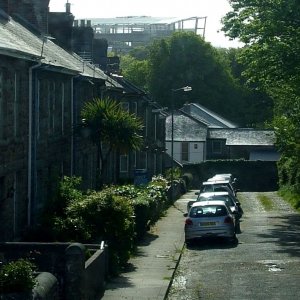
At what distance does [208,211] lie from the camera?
30859 mm

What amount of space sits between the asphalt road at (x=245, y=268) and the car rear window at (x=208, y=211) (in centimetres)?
105

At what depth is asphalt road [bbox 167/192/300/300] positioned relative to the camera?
20.3 m

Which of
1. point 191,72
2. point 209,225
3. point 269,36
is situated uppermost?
point 191,72

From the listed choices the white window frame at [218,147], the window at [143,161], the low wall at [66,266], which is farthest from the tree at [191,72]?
the low wall at [66,266]

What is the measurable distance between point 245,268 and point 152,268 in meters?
2.54

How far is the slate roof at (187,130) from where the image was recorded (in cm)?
8500

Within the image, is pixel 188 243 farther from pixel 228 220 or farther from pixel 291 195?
pixel 291 195

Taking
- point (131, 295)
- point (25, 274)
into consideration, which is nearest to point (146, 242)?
point (131, 295)

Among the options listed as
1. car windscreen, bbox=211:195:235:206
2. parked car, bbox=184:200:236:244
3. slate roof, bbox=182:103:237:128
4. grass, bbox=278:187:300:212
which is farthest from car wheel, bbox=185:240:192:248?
slate roof, bbox=182:103:237:128

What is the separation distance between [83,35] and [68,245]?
32754mm

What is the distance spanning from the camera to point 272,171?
8006 centimetres

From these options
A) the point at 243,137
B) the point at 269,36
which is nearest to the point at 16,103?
the point at 269,36

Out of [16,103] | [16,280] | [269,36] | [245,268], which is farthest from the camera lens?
[269,36]

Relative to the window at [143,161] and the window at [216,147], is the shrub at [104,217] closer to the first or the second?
the window at [143,161]
